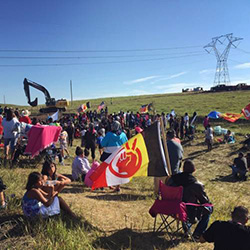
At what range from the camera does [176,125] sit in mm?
17969

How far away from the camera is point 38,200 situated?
13.5ft

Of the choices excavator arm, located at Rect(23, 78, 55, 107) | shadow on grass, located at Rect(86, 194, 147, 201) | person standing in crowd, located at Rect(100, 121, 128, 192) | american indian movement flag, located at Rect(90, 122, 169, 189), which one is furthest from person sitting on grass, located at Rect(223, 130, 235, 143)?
excavator arm, located at Rect(23, 78, 55, 107)

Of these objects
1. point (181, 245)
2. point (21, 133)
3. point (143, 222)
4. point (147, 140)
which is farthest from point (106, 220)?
point (21, 133)

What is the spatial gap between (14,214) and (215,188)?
6.81 metres

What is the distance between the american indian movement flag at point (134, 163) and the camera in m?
4.80

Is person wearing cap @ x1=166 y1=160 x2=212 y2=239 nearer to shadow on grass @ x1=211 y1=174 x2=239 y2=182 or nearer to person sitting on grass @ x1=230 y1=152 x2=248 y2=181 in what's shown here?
shadow on grass @ x1=211 y1=174 x2=239 y2=182

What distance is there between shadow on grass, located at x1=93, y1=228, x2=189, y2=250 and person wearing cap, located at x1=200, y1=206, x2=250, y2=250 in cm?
130

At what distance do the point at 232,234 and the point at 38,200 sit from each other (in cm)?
319

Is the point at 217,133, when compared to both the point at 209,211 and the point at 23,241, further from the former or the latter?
the point at 23,241

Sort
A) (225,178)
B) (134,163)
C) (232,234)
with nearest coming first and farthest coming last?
1. (232,234)
2. (134,163)
3. (225,178)

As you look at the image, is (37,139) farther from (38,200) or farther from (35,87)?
(35,87)

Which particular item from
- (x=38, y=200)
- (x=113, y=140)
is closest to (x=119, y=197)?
(x=113, y=140)

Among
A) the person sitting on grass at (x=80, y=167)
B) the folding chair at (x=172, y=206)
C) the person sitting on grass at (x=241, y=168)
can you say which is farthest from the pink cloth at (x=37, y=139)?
the person sitting on grass at (x=241, y=168)

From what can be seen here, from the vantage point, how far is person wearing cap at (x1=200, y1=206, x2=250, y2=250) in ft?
9.24
